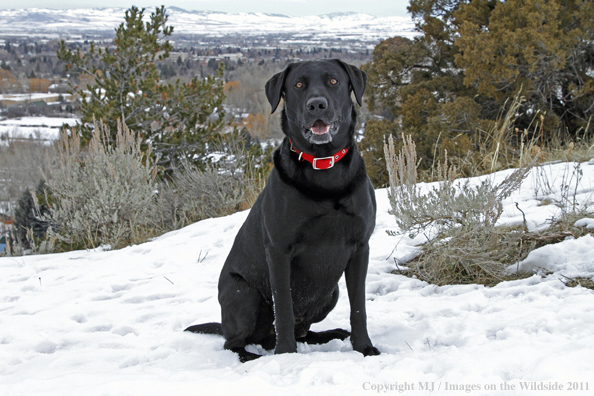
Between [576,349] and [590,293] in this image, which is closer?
[576,349]

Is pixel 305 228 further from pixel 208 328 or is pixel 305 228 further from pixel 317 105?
pixel 208 328

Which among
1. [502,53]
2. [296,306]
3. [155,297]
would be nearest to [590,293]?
[296,306]

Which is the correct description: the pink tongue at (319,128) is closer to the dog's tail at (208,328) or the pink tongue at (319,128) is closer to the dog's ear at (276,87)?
the dog's ear at (276,87)

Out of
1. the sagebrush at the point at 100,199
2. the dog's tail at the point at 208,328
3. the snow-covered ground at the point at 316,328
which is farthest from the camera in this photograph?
the sagebrush at the point at 100,199

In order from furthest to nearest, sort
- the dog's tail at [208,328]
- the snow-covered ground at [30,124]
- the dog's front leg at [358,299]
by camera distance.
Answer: the snow-covered ground at [30,124], the dog's tail at [208,328], the dog's front leg at [358,299]

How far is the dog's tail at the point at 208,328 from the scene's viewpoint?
2598mm

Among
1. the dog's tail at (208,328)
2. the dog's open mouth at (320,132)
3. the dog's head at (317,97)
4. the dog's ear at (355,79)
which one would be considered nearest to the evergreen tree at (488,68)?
the dog's ear at (355,79)

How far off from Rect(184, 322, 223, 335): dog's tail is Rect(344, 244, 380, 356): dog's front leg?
0.77m

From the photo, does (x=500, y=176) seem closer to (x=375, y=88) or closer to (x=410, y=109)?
(x=410, y=109)

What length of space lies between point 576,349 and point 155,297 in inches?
109

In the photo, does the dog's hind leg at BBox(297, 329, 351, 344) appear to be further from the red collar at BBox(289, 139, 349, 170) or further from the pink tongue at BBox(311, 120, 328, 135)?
the pink tongue at BBox(311, 120, 328, 135)

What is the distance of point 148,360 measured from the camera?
234 centimetres

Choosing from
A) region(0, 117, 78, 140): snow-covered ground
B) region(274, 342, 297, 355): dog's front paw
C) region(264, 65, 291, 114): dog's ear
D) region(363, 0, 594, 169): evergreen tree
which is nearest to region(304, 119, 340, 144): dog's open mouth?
region(264, 65, 291, 114): dog's ear

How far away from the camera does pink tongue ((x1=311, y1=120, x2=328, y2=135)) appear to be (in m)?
2.18
